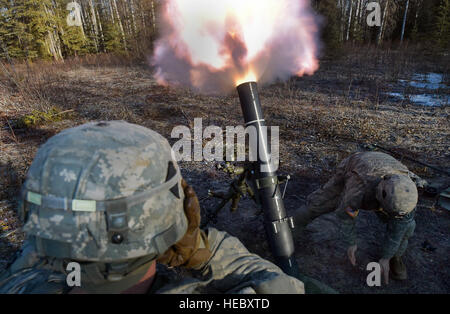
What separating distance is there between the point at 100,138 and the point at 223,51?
2.49 metres

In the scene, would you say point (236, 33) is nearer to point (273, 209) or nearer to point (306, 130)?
point (273, 209)

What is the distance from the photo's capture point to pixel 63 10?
2684cm

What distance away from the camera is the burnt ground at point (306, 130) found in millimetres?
3760

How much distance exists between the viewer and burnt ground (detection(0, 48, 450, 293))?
12.3ft

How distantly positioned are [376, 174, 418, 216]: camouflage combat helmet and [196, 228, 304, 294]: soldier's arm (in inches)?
63.8

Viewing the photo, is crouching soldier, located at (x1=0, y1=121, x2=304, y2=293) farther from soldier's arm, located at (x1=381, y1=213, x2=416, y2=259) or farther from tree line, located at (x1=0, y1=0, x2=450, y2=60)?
tree line, located at (x1=0, y1=0, x2=450, y2=60)

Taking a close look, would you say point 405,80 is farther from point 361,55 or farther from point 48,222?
point 48,222

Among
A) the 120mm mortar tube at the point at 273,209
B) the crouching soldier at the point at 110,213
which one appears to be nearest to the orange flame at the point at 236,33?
the 120mm mortar tube at the point at 273,209

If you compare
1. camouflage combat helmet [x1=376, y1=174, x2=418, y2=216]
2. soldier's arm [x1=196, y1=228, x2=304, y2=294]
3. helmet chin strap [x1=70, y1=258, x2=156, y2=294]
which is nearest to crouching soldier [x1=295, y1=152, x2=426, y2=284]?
camouflage combat helmet [x1=376, y1=174, x2=418, y2=216]

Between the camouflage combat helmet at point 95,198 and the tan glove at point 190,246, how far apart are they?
0.25 metres

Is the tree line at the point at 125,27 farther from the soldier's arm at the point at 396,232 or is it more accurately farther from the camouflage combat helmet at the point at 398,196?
the soldier's arm at the point at 396,232

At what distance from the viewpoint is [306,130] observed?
316 inches
